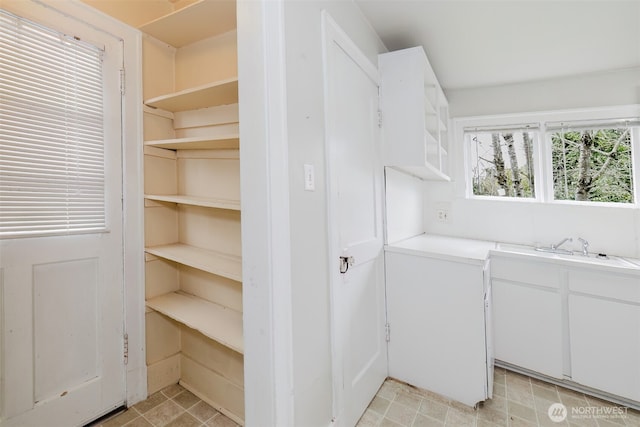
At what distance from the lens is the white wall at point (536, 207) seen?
217 cm

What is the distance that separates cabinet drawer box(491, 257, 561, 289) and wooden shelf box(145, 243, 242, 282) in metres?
1.90

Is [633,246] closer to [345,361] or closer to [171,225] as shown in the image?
[345,361]

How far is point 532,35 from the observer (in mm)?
1797

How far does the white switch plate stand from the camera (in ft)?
3.96

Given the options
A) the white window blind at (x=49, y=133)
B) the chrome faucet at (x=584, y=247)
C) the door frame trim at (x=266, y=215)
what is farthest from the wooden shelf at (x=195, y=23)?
the chrome faucet at (x=584, y=247)

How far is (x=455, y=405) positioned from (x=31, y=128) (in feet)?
9.02

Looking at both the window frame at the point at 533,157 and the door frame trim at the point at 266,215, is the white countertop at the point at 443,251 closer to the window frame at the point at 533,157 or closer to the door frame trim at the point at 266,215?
the window frame at the point at 533,157

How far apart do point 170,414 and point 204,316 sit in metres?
0.61

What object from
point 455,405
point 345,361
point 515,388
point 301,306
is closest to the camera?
point 301,306

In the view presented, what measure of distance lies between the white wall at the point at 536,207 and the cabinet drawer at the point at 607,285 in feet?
1.81

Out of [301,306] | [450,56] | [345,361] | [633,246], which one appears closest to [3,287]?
[301,306]

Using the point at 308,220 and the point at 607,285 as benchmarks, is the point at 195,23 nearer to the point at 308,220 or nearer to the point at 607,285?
the point at 308,220

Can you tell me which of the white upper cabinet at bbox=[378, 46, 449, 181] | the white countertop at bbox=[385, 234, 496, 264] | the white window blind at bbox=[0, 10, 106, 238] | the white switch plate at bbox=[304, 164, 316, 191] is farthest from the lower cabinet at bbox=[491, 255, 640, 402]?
the white window blind at bbox=[0, 10, 106, 238]

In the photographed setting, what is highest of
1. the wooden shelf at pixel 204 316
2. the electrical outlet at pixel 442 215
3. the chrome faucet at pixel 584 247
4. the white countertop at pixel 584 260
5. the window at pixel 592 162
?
the window at pixel 592 162
